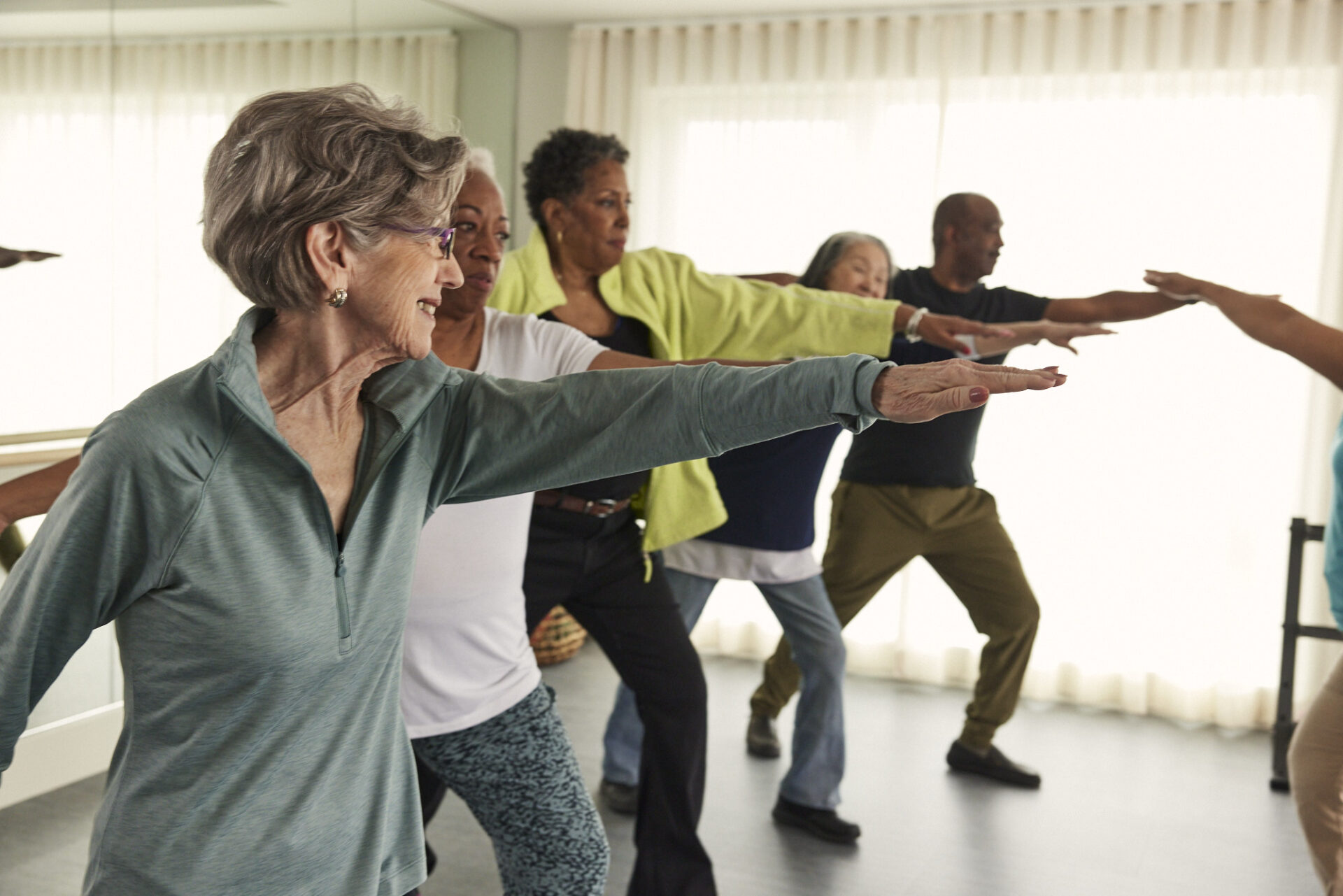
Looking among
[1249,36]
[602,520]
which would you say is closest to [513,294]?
[602,520]

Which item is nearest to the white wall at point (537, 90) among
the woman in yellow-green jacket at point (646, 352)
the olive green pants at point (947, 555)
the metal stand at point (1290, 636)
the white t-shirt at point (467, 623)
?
the olive green pants at point (947, 555)

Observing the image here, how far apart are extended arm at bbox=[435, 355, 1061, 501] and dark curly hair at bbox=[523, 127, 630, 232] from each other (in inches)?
49.2

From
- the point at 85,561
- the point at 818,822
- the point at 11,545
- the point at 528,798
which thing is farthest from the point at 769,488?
the point at 85,561

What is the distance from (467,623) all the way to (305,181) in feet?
2.74

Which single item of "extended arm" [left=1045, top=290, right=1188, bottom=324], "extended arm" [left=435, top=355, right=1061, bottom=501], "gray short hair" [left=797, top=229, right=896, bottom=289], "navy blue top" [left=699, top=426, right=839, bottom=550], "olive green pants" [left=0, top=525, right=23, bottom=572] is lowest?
"olive green pants" [left=0, top=525, right=23, bottom=572]

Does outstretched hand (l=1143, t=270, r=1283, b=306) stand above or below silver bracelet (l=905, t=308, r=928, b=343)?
above

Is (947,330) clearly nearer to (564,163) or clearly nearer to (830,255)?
(830,255)

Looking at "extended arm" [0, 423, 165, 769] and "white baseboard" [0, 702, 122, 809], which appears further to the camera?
"white baseboard" [0, 702, 122, 809]

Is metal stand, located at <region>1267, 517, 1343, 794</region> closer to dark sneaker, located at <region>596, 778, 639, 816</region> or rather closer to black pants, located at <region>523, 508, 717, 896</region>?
dark sneaker, located at <region>596, 778, 639, 816</region>

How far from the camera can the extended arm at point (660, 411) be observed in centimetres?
102

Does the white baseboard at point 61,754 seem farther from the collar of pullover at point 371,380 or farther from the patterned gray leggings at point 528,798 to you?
the collar of pullover at point 371,380

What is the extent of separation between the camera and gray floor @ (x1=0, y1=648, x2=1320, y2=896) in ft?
8.95

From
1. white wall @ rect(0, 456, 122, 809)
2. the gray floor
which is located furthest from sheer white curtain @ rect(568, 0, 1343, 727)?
white wall @ rect(0, 456, 122, 809)

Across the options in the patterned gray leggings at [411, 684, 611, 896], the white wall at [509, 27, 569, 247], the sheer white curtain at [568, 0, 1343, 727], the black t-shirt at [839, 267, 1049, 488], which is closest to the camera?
the patterned gray leggings at [411, 684, 611, 896]
